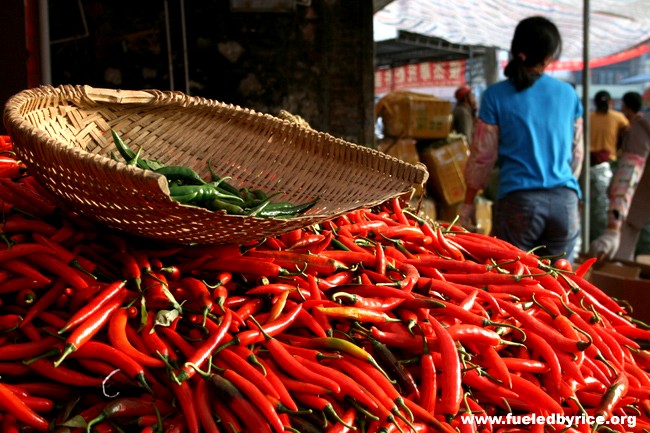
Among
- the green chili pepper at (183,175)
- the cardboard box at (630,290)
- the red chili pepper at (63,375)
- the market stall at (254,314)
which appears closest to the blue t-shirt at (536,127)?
the cardboard box at (630,290)

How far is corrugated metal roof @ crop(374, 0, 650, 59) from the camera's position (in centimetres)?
911

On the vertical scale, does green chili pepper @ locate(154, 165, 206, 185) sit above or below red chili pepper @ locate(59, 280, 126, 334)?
above

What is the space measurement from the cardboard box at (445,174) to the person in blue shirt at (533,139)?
3.36 meters

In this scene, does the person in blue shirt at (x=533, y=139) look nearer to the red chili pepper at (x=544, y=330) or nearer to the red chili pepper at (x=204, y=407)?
the red chili pepper at (x=544, y=330)

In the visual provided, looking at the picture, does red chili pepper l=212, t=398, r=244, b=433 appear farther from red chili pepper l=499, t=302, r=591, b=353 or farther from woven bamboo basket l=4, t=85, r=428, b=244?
red chili pepper l=499, t=302, r=591, b=353

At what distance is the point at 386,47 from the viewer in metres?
13.9

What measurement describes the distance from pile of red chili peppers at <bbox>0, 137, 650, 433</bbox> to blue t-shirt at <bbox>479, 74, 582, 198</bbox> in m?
2.00

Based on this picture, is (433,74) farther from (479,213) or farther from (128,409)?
(128,409)

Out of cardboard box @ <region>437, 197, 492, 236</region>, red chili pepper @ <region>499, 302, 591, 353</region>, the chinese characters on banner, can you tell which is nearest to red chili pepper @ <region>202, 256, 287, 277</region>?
red chili pepper @ <region>499, 302, 591, 353</region>

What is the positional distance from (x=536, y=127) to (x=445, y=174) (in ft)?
11.7

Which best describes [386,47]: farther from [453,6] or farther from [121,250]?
[121,250]

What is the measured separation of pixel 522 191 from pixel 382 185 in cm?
229

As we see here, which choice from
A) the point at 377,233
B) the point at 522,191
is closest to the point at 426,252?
the point at 377,233

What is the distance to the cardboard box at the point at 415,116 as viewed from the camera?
7.61 meters
